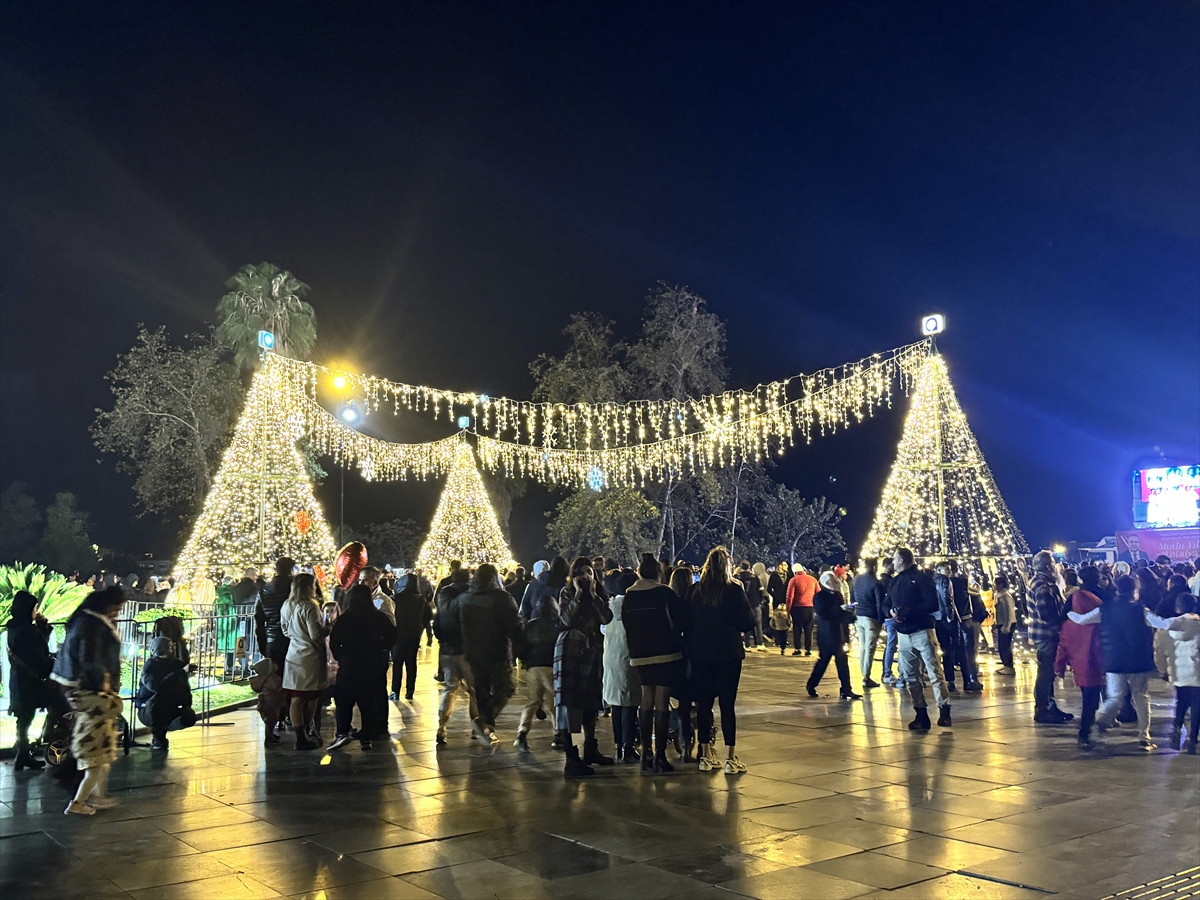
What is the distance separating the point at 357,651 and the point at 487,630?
1.22 meters

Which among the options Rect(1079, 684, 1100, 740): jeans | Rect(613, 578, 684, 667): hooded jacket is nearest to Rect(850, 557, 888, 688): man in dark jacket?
Rect(1079, 684, 1100, 740): jeans

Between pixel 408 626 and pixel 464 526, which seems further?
pixel 464 526

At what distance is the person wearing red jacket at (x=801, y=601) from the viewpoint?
17000mm

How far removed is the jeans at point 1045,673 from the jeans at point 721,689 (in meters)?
3.96

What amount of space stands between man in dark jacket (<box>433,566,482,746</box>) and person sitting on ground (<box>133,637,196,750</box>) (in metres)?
2.38

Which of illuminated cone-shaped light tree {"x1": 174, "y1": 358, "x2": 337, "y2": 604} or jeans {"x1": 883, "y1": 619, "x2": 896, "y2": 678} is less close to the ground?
illuminated cone-shaped light tree {"x1": 174, "y1": 358, "x2": 337, "y2": 604}

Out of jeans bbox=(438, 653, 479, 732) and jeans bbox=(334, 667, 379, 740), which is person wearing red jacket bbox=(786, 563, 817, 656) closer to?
jeans bbox=(438, 653, 479, 732)

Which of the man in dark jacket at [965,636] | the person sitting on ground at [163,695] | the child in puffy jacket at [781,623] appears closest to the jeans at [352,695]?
the person sitting on ground at [163,695]

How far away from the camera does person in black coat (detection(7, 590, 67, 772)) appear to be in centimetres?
782

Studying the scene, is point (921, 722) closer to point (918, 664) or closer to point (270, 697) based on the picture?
point (918, 664)

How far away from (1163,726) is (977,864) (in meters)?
5.89

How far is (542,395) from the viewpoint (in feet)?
121

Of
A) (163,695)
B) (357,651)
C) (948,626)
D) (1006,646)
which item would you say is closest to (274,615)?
(163,695)

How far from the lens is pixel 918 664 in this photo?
982cm
